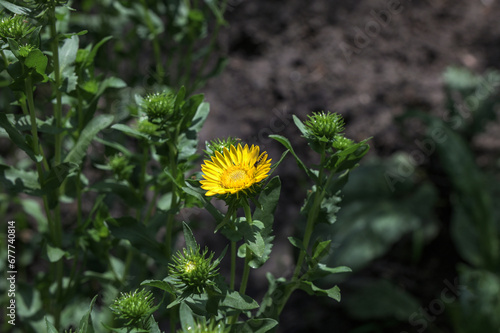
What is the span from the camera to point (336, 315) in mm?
2629

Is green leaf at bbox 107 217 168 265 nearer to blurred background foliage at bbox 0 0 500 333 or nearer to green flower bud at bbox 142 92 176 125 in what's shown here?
green flower bud at bbox 142 92 176 125

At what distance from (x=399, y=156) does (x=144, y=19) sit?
160 cm

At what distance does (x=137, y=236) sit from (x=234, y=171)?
0.48 metres

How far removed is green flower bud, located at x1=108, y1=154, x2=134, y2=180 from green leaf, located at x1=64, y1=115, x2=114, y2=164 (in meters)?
0.13

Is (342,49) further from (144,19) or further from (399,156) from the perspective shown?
(144,19)

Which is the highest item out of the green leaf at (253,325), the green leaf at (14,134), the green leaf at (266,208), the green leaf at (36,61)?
the green leaf at (36,61)

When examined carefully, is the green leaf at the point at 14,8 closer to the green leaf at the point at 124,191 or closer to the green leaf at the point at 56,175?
the green leaf at the point at 56,175

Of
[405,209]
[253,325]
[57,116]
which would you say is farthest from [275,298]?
[405,209]

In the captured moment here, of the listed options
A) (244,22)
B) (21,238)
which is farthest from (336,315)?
(244,22)

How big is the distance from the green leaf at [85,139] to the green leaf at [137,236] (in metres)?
0.20

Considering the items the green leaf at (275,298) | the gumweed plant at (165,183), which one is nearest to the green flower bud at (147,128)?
the gumweed plant at (165,183)

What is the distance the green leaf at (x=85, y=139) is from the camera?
4.68 ft

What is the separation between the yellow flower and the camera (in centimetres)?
105

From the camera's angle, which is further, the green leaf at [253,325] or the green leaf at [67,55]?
the green leaf at [67,55]
